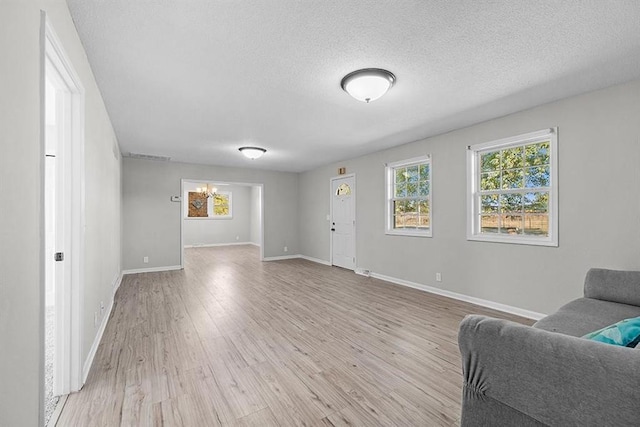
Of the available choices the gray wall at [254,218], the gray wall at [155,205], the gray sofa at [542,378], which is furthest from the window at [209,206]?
the gray sofa at [542,378]

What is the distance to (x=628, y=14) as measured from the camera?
182cm

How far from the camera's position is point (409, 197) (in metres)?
5.02

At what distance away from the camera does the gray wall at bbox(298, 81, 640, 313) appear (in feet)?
9.03

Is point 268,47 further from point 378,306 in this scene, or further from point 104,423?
point 378,306

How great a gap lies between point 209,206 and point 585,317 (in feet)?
35.2

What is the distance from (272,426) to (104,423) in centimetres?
101

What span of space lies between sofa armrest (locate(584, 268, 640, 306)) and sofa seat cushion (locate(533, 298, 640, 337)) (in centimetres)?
6

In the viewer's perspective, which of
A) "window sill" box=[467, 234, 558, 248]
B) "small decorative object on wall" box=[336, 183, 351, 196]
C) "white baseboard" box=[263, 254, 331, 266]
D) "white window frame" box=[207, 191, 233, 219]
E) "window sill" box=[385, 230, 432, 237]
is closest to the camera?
"window sill" box=[467, 234, 558, 248]

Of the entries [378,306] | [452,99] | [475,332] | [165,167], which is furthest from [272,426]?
[165,167]

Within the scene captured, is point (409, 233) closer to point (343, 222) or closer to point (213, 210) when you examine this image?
point (343, 222)

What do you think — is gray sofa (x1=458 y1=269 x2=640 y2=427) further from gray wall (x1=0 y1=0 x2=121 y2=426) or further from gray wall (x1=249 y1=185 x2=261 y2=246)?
gray wall (x1=249 y1=185 x2=261 y2=246)

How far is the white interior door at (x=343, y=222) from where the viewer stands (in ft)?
20.7

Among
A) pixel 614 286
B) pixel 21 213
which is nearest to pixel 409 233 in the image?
pixel 614 286

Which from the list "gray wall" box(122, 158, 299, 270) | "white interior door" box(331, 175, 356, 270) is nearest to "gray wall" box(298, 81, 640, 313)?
"white interior door" box(331, 175, 356, 270)
